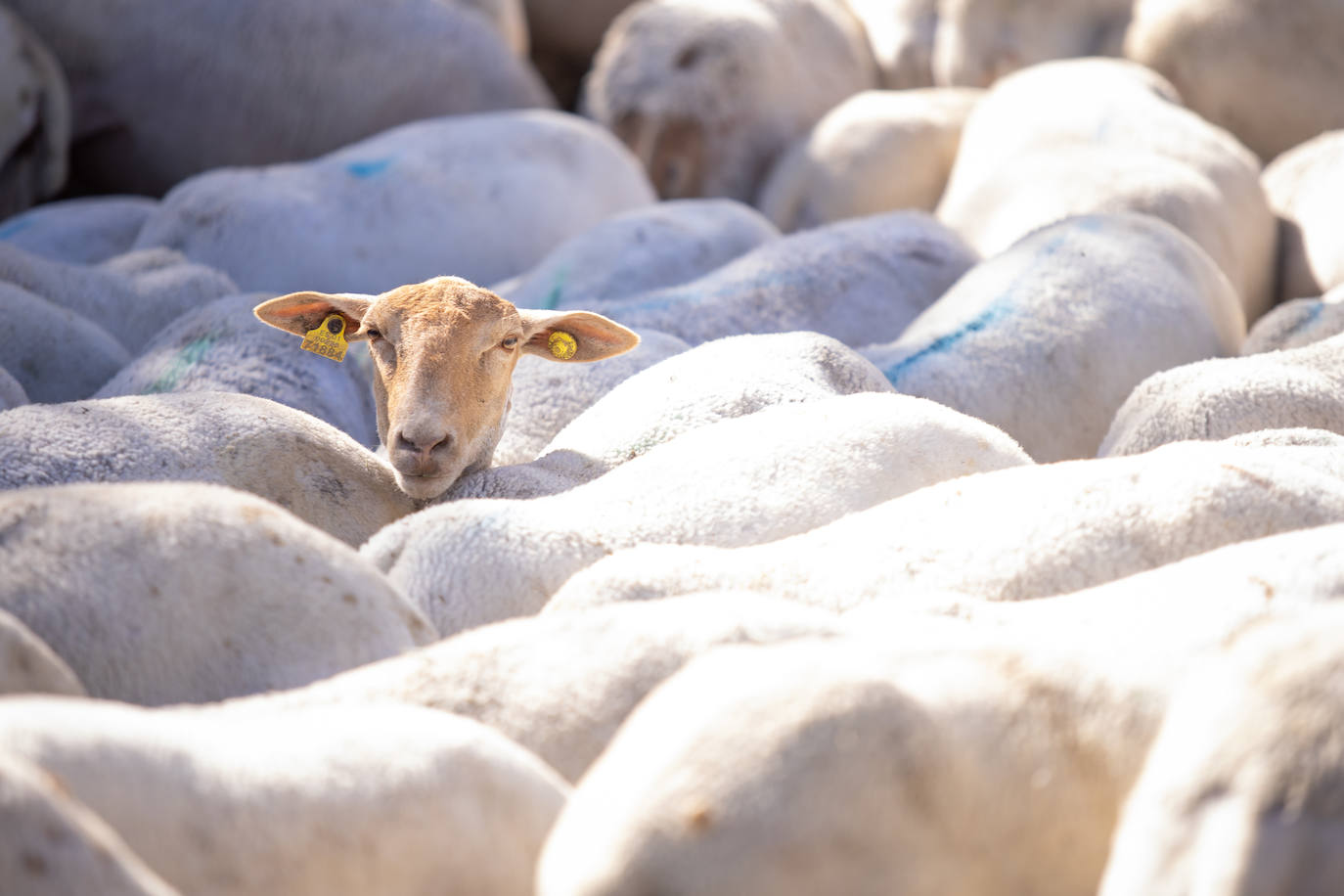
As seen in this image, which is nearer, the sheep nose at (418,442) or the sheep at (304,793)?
the sheep at (304,793)

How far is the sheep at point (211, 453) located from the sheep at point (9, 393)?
425 mm

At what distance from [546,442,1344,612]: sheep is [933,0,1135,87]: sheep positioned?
4.64 metres

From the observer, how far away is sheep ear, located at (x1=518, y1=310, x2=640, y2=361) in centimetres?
322

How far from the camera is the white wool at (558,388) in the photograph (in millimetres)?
3578

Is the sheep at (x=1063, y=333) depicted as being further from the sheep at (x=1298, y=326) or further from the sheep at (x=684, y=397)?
the sheep at (x=684, y=397)

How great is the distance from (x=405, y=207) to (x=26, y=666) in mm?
3610

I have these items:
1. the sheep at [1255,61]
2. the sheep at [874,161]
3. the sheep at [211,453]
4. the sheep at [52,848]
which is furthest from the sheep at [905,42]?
the sheep at [52,848]

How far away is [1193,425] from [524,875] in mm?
2028

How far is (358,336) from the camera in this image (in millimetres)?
3143

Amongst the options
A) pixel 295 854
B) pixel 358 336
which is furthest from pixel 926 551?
pixel 358 336

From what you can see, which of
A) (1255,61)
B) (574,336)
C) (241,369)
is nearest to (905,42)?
(1255,61)

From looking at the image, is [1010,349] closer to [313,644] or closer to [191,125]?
[313,644]

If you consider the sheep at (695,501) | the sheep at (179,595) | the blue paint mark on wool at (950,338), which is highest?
the sheep at (179,595)

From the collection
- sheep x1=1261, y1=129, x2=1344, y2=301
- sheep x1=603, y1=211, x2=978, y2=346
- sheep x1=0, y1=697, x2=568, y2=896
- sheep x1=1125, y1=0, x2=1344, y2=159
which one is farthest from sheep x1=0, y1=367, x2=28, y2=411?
sheep x1=1125, y1=0, x2=1344, y2=159
